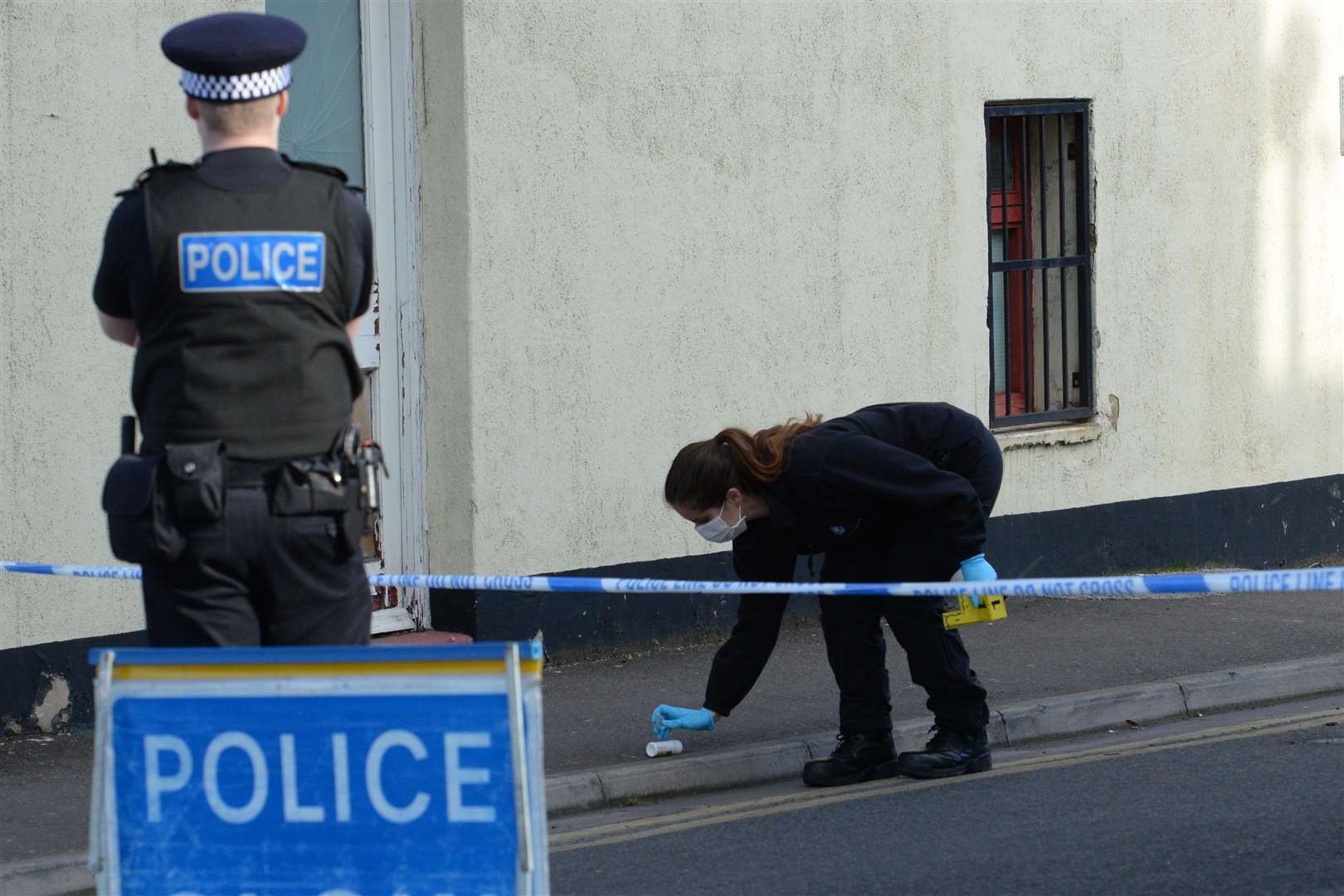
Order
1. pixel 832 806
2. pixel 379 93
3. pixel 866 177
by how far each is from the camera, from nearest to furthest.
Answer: pixel 832 806 < pixel 379 93 < pixel 866 177

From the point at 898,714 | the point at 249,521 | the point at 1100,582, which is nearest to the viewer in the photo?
the point at 249,521

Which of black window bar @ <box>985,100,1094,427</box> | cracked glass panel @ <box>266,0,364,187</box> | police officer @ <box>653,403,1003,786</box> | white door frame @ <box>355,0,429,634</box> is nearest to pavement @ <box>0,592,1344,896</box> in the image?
police officer @ <box>653,403,1003,786</box>

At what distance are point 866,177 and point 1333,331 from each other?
3996 mm

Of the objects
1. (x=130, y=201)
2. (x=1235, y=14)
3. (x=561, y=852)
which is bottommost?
(x=561, y=852)

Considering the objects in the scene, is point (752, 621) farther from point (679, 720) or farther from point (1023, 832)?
point (1023, 832)

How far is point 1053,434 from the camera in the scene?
10953 mm

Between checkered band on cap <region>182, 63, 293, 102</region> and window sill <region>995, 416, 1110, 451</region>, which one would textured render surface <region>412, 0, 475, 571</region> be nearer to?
window sill <region>995, 416, 1110, 451</region>

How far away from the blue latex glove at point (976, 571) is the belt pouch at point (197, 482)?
3.32 m

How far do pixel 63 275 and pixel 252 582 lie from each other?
4.23m

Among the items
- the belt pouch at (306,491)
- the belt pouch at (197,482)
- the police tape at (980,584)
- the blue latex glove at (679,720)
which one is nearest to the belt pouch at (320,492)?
the belt pouch at (306,491)

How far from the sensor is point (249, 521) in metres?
3.62

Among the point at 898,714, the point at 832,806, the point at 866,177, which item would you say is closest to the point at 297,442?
the point at 832,806

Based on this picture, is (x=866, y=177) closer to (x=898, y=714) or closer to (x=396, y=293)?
(x=396, y=293)

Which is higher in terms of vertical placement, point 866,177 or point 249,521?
point 866,177
